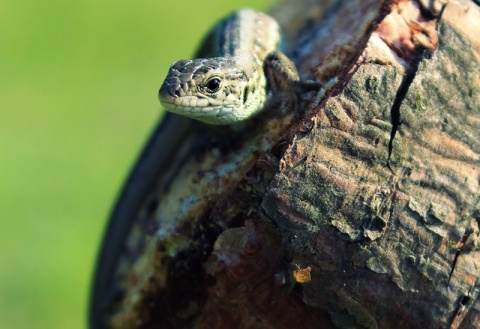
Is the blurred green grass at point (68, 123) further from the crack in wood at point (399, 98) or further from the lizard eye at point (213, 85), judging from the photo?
the crack in wood at point (399, 98)

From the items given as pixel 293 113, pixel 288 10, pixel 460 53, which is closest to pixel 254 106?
pixel 293 113

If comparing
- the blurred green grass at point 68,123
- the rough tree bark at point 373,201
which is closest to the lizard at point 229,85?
the rough tree bark at point 373,201

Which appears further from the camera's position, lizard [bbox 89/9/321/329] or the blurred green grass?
the blurred green grass

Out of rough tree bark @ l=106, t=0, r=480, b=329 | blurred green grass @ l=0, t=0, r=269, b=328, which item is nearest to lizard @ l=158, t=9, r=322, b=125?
rough tree bark @ l=106, t=0, r=480, b=329

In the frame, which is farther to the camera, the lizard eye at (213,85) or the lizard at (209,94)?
the lizard eye at (213,85)

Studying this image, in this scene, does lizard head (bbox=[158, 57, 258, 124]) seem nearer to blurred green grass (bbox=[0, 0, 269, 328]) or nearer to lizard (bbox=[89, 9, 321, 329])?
lizard (bbox=[89, 9, 321, 329])

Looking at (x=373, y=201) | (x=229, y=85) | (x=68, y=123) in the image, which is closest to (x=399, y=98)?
(x=373, y=201)

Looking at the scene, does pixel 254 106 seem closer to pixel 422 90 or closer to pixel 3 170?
pixel 422 90

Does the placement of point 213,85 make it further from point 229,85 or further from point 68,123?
point 68,123
